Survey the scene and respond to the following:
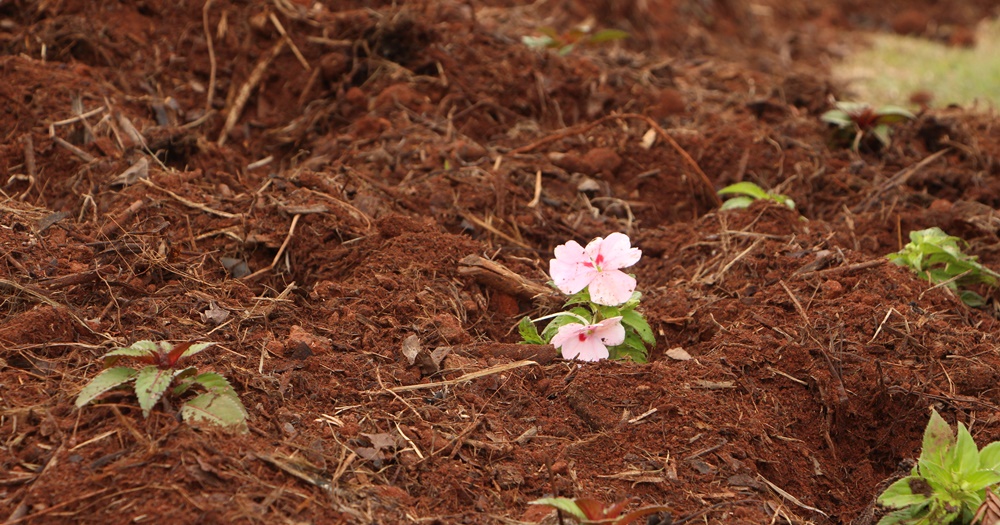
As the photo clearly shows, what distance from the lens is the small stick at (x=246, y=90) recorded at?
150 inches

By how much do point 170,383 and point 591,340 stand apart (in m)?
1.06

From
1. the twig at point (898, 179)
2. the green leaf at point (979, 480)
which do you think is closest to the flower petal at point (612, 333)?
the green leaf at point (979, 480)

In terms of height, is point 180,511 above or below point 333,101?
above

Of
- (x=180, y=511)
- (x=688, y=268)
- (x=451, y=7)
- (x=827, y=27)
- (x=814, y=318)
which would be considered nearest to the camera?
(x=180, y=511)

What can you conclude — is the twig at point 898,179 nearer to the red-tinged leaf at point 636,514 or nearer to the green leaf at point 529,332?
the green leaf at point 529,332

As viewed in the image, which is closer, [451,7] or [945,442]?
[945,442]

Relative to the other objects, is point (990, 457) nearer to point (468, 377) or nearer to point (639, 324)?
point (639, 324)

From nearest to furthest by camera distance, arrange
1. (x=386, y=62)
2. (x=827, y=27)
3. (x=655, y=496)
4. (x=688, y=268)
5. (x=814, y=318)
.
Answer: (x=655, y=496), (x=814, y=318), (x=688, y=268), (x=386, y=62), (x=827, y=27)

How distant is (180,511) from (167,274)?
98cm

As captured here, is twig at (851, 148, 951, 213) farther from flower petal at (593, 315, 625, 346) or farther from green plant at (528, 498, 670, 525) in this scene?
green plant at (528, 498, 670, 525)

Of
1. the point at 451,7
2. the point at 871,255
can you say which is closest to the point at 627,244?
the point at 871,255

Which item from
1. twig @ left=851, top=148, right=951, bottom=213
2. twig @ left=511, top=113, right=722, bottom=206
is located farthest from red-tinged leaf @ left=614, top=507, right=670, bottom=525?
twig @ left=851, top=148, right=951, bottom=213

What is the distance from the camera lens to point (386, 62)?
409cm

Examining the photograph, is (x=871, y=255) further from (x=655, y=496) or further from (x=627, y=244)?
(x=655, y=496)
